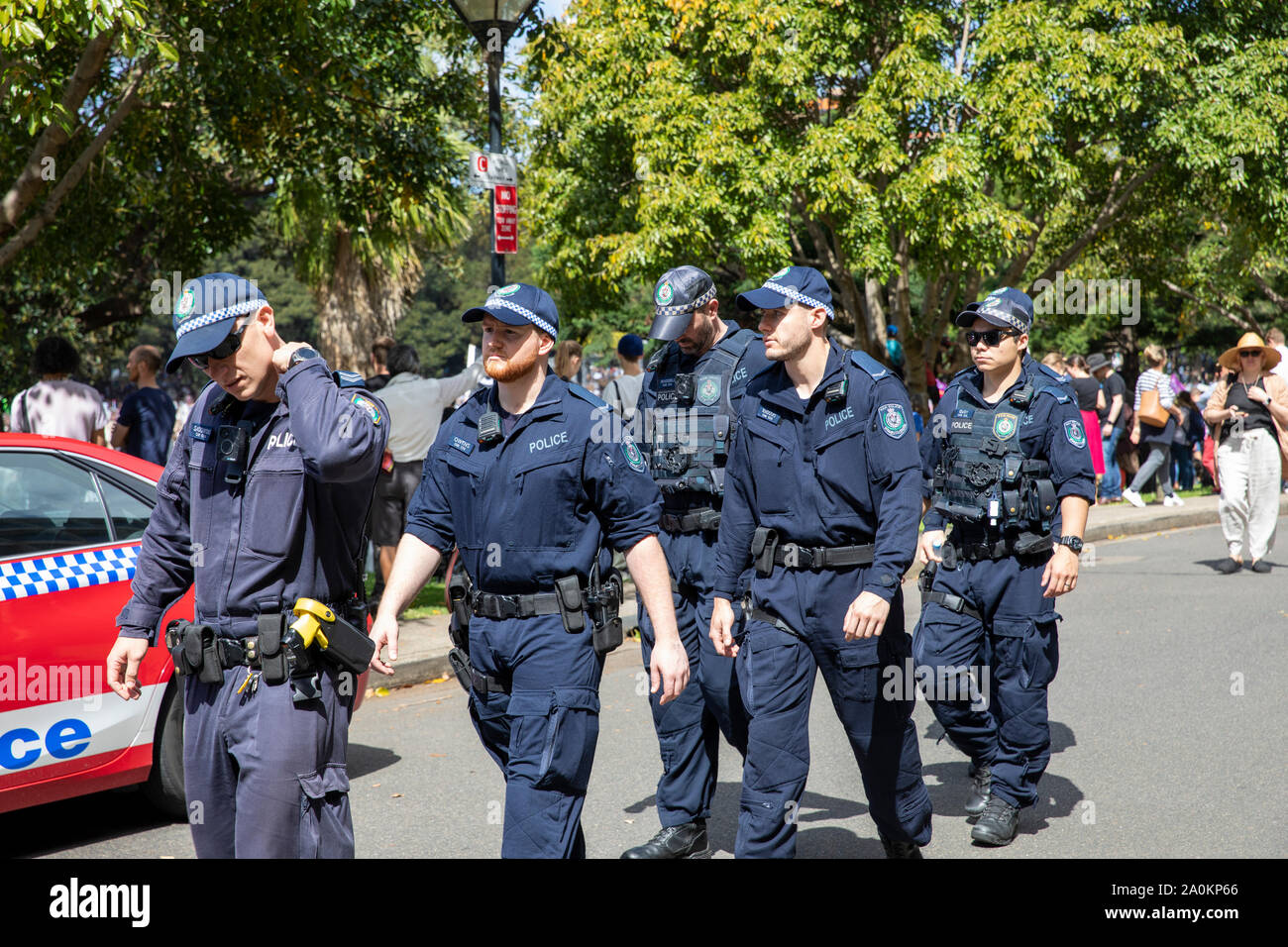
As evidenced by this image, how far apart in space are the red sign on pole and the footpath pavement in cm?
260

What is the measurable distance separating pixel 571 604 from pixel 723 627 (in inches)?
33.9

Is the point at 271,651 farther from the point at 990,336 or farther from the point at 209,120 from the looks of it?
the point at 209,120

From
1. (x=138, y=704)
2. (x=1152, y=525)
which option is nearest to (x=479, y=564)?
(x=138, y=704)

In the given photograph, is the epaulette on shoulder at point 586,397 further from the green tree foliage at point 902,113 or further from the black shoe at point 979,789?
the green tree foliage at point 902,113

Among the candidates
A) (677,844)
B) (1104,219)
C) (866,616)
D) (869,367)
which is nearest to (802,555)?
(866,616)

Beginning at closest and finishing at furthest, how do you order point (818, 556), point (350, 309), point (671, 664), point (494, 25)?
point (671, 664), point (818, 556), point (494, 25), point (350, 309)

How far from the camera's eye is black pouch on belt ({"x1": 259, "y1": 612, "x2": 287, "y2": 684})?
315 centimetres

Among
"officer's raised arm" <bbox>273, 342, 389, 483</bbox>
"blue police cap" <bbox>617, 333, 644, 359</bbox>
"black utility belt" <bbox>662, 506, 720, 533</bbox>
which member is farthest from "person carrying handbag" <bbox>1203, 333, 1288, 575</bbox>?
"officer's raised arm" <bbox>273, 342, 389, 483</bbox>

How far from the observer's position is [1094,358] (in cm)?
1496

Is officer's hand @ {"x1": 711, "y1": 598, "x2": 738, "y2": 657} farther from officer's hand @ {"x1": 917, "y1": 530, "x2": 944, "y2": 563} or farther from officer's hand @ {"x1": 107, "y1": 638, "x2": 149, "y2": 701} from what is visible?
officer's hand @ {"x1": 107, "y1": 638, "x2": 149, "y2": 701}

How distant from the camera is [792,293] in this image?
4199 mm

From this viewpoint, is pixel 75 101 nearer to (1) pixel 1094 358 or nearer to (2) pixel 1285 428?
(2) pixel 1285 428

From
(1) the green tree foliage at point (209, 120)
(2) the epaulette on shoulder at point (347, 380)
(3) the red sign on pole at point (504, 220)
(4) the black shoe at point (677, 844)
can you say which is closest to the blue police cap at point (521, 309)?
(2) the epaulette on shoulder at point (347, 380)

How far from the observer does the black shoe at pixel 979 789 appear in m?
5.10
